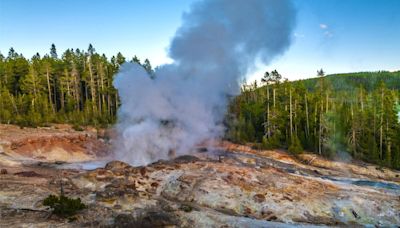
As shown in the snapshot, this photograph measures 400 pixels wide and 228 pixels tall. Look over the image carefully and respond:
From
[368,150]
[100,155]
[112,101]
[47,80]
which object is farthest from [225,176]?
[47,80]

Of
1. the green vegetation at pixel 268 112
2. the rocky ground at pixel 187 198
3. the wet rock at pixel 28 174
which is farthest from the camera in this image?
the green vegetation at pixel 268 112

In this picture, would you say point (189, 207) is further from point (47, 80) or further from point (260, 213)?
point (47, 80)

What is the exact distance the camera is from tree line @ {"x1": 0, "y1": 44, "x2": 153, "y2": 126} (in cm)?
6109

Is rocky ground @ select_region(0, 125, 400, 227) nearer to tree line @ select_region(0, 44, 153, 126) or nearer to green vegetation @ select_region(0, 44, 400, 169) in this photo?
green vegetation @ select_region(0, 44, 400, 169)

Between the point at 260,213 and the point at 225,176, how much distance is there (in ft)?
17.5

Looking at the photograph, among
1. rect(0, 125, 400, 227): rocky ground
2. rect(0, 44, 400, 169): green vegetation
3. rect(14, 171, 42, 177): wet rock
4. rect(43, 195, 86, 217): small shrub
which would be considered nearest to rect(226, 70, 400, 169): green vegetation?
rect(0, 44, 400, 169): green vegetation

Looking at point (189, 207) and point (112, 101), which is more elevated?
point (112, 101)

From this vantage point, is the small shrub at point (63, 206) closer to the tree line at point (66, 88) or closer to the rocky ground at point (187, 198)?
the rocky ground at point (187, 198)

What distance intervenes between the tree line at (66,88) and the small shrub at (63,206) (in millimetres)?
40566

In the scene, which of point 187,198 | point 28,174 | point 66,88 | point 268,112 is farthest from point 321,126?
point 66,88

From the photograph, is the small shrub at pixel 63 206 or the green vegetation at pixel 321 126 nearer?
the small shrub at pixel 63 206

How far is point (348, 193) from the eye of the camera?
25.7m

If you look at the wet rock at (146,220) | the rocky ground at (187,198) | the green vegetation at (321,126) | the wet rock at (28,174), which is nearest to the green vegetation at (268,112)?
the green vegetation at (321,126)

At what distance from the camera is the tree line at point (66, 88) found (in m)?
61.1
